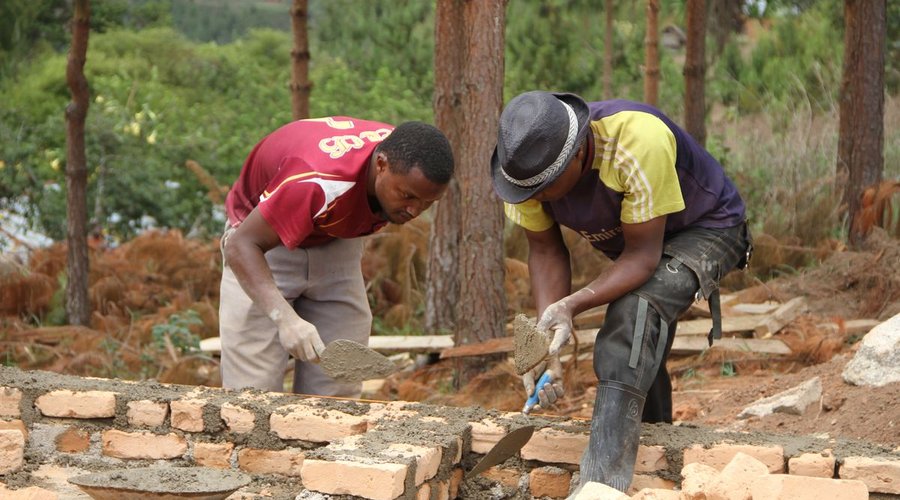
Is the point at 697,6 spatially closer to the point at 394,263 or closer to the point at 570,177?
the point at 394,263

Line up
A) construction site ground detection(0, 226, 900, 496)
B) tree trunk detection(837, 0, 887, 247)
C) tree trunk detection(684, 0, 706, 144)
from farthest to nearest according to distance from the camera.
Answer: tree trunk detection(684, 0, 706, 144), tree trunk detection(837, 0, 887, 247), construction site ground detection(0, 226, 900, 496)

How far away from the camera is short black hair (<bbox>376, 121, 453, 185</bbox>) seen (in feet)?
11.1

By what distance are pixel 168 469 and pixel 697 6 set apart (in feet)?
19.6

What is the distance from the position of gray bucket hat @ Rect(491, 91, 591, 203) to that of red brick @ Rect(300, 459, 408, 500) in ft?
2.81

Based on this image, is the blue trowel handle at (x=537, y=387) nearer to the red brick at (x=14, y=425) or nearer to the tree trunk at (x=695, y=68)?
the red brick at (x=14, y=425)

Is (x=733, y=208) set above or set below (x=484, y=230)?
above

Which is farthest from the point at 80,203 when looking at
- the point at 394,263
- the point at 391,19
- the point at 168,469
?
the point at 391,19

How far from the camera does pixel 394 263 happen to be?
7.73 meters

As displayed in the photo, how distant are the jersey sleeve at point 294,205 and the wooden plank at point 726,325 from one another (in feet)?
10.8

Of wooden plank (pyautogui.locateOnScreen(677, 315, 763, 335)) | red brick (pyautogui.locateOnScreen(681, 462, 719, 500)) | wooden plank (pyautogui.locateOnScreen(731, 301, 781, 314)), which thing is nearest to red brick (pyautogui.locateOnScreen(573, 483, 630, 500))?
red brick (pyautogui.locateOnScreen(681, 462, 719, 500))

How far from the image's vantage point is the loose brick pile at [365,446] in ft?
9.61

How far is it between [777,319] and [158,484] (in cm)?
421

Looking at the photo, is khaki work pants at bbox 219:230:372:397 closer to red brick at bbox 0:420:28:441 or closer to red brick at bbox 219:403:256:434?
red brick at bbox 219:403:256:434

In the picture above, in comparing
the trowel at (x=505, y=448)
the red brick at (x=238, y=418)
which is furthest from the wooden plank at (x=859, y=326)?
the red brick at (x=238, y=418)
